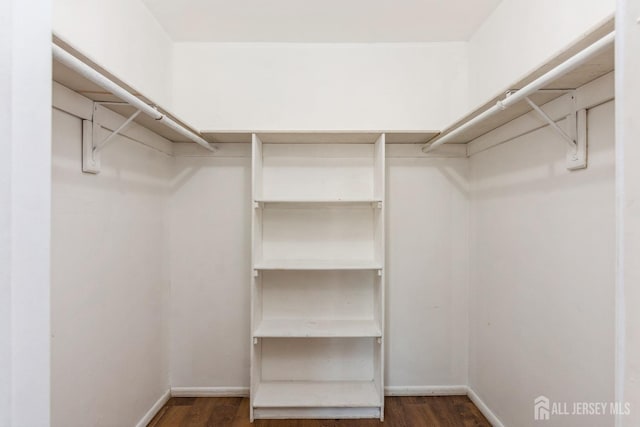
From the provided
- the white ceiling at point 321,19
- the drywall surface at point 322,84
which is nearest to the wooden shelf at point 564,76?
the drywall surface at point 322,84

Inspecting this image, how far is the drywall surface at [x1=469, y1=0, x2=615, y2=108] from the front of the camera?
55.3 inches

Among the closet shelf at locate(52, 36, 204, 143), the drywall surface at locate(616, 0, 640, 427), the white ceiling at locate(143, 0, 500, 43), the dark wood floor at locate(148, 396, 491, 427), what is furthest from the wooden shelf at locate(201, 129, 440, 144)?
the dark wood floor at locate(148, 396, 491, 427)

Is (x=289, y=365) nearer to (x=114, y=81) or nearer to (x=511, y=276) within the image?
(x=511, y=276)

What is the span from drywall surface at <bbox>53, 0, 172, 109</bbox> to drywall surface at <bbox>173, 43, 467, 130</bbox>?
217mm

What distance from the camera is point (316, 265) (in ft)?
7.27

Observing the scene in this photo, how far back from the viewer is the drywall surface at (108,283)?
1413 mm

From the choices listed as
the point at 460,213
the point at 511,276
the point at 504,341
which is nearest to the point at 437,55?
the point at 460,213

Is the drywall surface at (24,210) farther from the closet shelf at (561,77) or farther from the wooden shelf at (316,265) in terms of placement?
the wooden shelf at (316,265)

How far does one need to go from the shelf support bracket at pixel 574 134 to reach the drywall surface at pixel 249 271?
1041mm

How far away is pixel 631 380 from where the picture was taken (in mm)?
537

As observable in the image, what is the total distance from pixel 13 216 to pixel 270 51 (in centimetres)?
231

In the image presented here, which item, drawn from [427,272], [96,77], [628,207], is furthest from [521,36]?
[96,77]

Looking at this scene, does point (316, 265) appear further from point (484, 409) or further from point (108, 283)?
point (484, 409)

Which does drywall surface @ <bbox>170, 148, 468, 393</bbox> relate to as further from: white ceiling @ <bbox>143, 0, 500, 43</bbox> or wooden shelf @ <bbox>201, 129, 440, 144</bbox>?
→ white ceiling @ <bbox>143, 0, 500, 43</bbox>
